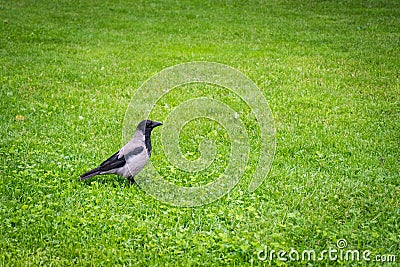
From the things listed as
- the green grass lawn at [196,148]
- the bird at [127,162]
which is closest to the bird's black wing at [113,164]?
the bird at [127,162]

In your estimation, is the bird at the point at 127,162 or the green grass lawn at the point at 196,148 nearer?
the green grass lawn at the point at 196,148

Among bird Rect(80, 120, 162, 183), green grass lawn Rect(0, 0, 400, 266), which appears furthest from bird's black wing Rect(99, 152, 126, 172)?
green grass lawn Rect(0, 0, 400, 266)

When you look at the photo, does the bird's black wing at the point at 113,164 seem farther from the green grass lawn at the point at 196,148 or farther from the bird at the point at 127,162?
the green grass lawn at the point at 196,148

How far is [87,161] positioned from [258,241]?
9.50 feet

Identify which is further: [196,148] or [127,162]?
[196,148]

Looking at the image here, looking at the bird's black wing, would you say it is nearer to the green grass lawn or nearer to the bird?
the bird

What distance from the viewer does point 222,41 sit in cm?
1515

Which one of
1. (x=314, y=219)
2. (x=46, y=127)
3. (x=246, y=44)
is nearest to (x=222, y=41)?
(x=246, y=44)

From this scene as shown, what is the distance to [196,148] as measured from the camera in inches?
296

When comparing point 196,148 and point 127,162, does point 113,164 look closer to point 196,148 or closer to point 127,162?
point 127,162

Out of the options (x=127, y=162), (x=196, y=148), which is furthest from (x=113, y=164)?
(x=196, y=148)

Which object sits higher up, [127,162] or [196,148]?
[127,162]

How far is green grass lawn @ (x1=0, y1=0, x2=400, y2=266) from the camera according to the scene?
200 inches

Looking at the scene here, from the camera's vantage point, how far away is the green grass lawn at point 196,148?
509 cm
